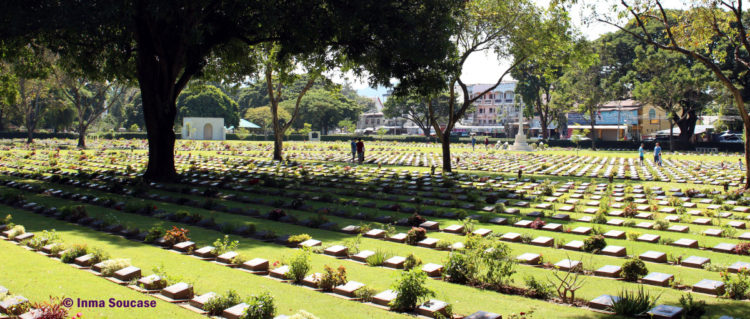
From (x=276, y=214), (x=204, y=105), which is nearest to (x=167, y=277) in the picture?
(x=276, y=214)

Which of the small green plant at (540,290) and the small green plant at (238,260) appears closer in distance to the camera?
the small green plant at (540,290)

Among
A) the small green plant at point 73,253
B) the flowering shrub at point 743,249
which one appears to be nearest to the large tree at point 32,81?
the small green plant at point 73,253

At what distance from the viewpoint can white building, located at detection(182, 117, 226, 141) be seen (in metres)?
65.5

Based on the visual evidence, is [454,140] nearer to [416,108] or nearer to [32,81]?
[416,108]

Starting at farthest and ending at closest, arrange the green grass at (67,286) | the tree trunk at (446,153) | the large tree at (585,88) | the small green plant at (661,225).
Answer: the large tree at (585,88) → the tree trunk at (446,153) → the small green plant at (661,225) → the green grass at (67,286)

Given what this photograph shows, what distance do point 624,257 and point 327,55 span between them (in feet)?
49.5

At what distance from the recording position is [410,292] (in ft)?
18.4

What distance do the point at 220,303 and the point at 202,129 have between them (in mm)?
63790

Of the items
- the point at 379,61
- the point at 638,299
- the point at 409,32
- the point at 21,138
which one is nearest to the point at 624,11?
the point at 409,32

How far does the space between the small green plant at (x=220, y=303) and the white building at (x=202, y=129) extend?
62830mm

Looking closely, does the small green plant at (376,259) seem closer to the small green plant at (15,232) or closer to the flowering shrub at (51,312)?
the flowering shrub at (51,312)

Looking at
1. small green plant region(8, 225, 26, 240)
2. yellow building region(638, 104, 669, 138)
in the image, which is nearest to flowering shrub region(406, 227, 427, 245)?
small green plant region(8, 225, 26, 240)

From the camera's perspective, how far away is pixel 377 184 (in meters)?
17.9

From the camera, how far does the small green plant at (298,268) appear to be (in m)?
6.77
